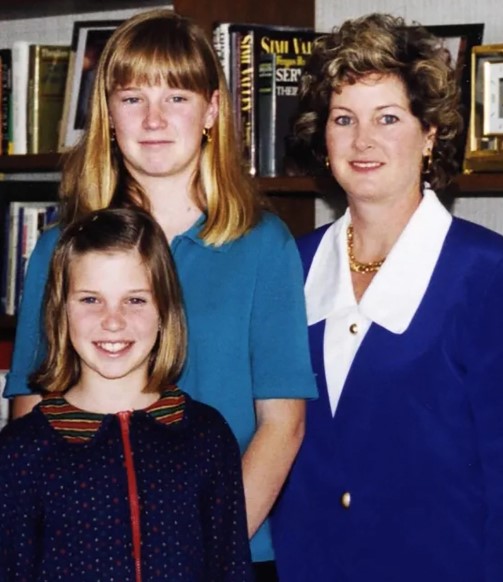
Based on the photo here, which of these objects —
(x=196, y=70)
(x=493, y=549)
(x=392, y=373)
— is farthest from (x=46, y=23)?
(x=493, y=549)

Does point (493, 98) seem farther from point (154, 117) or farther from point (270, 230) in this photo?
point (154, 117)

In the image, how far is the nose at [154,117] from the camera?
1.93m

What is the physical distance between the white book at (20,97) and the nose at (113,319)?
1.33m

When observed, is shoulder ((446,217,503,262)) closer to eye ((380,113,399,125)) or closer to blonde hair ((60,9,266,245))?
eye ((380,113,399,125))

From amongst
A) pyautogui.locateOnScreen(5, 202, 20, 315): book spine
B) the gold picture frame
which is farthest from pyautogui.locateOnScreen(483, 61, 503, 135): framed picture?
pyautogui.locateOnScreen(5, 202, 20, 315): book spine

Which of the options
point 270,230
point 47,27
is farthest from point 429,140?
point 47,27

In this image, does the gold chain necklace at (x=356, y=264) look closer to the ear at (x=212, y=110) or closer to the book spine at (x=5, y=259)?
the ear at (x=212, y=110)

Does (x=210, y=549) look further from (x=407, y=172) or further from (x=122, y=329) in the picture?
(x=407, y=172)

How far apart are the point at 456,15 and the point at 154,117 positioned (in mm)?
1080

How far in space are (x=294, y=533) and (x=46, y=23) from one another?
1.74 meters

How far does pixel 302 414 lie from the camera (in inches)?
78.0

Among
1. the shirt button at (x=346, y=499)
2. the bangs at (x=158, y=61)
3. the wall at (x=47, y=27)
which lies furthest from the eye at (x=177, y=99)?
the wall at (x=47, y=27)

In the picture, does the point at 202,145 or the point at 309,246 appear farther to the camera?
the point at 309,246

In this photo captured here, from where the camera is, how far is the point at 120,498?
1.76 meters
